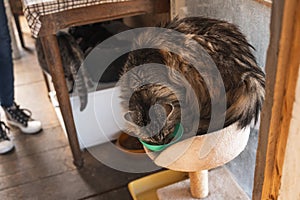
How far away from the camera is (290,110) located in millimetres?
670

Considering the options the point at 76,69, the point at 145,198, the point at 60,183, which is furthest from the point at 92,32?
the point at 145,198

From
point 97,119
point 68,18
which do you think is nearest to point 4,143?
point 97,119

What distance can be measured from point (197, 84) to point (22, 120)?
1253mm

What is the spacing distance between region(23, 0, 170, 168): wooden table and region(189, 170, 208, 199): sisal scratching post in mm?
587

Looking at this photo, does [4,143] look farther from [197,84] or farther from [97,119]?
[197,84]

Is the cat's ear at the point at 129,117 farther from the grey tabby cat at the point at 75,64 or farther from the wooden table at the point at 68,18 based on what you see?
the grey tabby cat at the point at 75,64

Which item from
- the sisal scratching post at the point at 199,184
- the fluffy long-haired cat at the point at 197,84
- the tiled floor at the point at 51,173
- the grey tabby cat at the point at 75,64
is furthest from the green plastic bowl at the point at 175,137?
the grey tabby cat at the point at 75,64

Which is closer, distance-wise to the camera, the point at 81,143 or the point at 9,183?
Result: the point at 9,183

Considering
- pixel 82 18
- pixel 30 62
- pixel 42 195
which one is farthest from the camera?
pixel 30 62

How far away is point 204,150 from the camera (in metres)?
0.98

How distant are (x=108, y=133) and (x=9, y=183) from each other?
495mm

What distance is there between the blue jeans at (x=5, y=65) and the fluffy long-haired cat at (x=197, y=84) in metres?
0.92

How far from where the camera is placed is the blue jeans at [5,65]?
5.32ft

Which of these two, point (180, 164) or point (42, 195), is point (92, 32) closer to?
point (42, 195)
